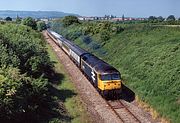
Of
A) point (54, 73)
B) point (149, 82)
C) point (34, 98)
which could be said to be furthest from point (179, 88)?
point (54, 73)

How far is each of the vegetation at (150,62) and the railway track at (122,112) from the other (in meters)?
2.03

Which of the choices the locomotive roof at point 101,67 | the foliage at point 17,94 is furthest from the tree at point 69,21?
the foliage at point 17,94

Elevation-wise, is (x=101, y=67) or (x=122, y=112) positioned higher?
(x=101, y=67)

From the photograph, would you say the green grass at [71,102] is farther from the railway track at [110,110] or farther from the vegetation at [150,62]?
the vegetation at [150,62]

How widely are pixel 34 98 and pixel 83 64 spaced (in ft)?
47.0

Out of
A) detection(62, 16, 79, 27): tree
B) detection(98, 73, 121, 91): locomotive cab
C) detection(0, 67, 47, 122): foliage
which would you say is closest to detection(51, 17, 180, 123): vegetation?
detection(98, 73, 121, 91): locomotive cab

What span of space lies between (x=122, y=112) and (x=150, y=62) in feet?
33.1

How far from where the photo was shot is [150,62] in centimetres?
3653

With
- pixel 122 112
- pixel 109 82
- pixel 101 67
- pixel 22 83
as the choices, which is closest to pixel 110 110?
pixel 122 112

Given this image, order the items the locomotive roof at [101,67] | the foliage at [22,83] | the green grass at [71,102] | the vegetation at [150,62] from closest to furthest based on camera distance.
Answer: the foliage at [22,83], the green grass at [71,102], the vegetation at [150,62], the locomotive roof at [101,67]

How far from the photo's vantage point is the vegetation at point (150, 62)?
2830cm

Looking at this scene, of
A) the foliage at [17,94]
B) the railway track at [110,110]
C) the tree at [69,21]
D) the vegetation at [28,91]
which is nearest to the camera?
the foliage at [17,94]

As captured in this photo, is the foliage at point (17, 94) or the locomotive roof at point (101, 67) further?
the locomotive roof at point (101, 67)

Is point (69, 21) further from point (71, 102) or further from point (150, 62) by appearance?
point (71, 102)
